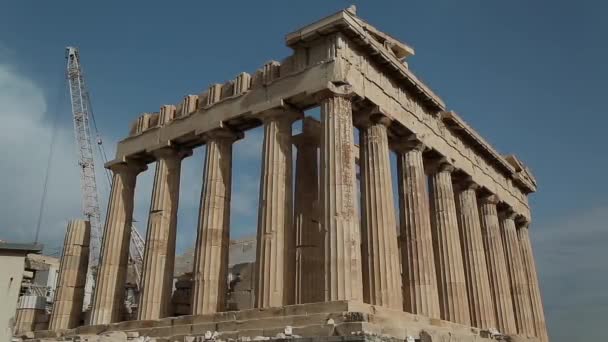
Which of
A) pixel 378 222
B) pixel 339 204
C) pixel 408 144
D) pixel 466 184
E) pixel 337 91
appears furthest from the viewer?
pixel 466 184

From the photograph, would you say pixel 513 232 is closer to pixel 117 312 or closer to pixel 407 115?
pixel 407 115

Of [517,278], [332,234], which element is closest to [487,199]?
[517,278]

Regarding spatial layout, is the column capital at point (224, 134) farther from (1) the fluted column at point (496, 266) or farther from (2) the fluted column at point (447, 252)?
(1) the fluted column at point (496, 266)

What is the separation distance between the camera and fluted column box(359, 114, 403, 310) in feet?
69.2

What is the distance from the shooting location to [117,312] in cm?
2748

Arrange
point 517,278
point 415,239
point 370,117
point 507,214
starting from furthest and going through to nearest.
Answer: point 507,214 < point 517,278 < point 415,239 < point 370,117

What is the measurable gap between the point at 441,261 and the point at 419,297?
4.17 metres

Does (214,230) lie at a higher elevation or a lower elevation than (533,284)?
lower

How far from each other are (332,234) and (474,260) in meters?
13.0

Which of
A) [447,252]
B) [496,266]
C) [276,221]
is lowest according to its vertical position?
[276,221]

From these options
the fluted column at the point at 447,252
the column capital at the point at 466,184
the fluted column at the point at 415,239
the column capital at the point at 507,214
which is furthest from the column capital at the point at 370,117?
the column capital at the point at 507,214

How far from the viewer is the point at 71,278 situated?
97.8 ft

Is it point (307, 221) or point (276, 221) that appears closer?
point (276, 221)

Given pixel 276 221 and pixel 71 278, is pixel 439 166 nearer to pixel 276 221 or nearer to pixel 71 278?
pixel 276 221
